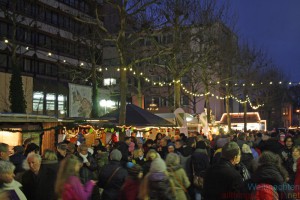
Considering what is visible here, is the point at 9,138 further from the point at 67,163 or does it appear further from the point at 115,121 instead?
the point at 67,163

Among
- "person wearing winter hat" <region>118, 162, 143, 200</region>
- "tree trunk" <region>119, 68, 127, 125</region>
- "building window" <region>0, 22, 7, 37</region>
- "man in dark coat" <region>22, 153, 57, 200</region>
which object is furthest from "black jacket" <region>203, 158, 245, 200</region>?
"building window" <region>0, 22, 7, 37</region>

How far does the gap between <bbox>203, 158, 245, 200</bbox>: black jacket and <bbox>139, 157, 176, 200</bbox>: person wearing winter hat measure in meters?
0.59

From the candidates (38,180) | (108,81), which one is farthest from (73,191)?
(108,81)

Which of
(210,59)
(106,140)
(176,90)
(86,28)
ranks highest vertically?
(86,28)

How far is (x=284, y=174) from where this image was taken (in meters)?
5.71

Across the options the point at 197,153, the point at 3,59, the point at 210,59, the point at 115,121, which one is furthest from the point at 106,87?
the point at 197,153

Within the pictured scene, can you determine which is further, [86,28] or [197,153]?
[86,28]

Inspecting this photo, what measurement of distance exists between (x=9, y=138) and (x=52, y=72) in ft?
85.4

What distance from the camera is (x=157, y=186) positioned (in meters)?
4.89

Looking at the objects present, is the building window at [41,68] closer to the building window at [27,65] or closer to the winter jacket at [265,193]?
the building window at [27,65]

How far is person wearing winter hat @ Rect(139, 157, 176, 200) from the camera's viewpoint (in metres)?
4.81

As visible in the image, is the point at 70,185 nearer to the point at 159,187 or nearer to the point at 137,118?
the point at 159,187

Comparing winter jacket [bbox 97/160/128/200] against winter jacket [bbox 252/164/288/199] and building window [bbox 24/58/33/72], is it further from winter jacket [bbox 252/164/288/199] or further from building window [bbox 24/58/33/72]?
building window [bbox 24/58/33/72]

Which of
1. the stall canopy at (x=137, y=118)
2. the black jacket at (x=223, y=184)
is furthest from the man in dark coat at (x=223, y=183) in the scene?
the stall canopy at (x=137, y=118)
